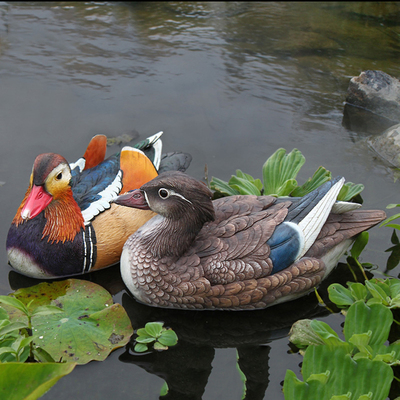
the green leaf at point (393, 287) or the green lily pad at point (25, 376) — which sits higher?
the green lily pad at point (25, 376)

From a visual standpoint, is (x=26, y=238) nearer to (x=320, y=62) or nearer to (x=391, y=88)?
(x=391, y=88)

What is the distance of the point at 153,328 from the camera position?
3094 millimetres

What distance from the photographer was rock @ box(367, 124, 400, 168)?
4965mm

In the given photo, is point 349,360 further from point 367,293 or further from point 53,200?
point 53,200

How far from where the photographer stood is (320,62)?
262 inches

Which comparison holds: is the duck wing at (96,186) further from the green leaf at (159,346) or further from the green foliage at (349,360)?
the green foliage at (349,360)

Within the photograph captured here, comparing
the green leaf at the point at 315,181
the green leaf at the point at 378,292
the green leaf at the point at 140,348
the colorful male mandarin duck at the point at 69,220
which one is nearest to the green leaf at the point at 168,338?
the green leaf at the point at 140,348

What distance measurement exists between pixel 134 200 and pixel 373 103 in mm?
3542

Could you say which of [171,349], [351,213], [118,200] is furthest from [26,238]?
[351,213]

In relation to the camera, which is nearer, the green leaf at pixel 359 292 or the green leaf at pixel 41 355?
the green leaf at pixel 41 355

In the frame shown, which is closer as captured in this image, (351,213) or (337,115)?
(351,213)

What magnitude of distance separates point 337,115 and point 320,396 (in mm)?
3994

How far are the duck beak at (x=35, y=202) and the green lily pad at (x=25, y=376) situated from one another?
121 centimetres

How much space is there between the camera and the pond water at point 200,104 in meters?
3.04
